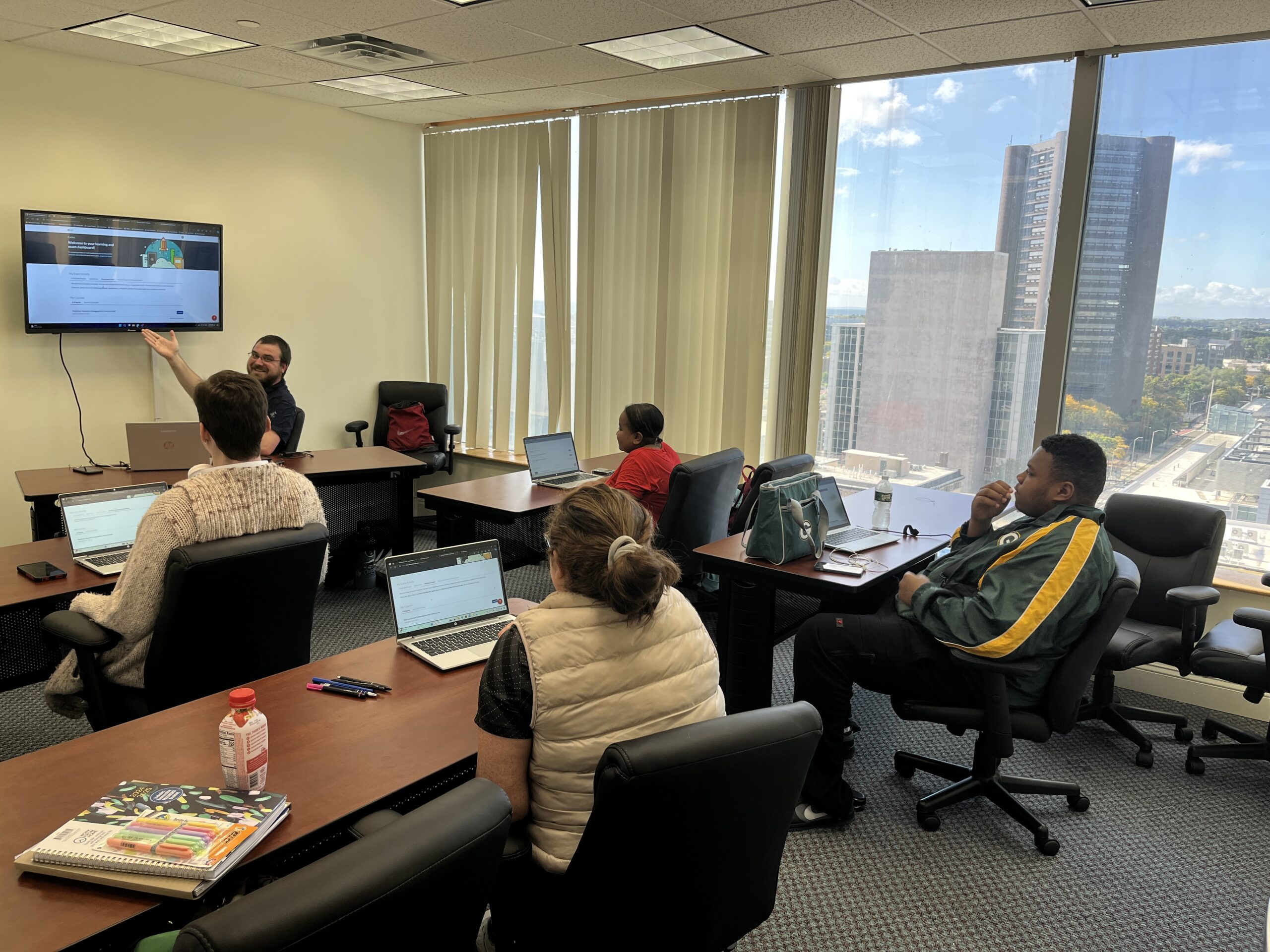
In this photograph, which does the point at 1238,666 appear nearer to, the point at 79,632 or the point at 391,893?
the point at 391,893

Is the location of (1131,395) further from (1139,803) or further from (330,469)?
(330,469)

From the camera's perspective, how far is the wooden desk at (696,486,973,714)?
298 cm

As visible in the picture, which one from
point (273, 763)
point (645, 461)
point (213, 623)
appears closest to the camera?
point (273, 763)

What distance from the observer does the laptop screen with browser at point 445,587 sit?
222cm

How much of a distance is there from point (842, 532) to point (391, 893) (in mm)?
2807

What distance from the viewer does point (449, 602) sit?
2.30 m

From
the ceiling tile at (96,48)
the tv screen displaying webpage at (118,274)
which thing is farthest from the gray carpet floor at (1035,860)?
the ceiling tile at (96,48)

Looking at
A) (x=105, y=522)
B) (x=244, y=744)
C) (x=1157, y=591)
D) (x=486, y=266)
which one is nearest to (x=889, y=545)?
(x=1157, y=591)

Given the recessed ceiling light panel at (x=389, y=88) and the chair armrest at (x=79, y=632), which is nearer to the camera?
the chair armrest at (x=79, y=632)

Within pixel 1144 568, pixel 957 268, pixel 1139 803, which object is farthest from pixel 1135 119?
pixel 1139 803

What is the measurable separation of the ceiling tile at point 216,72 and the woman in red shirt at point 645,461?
3.08 metres

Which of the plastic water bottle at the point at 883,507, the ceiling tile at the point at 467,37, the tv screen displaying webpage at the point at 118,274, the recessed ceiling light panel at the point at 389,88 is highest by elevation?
the recessed ceiling light panel at the point at 389,88

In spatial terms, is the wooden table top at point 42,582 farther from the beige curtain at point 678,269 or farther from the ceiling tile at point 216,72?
the beige curtain at point 678,269

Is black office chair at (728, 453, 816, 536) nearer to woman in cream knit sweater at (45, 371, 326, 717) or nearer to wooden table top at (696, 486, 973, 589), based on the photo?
wooden table top at (696, 486, 973, 589)
